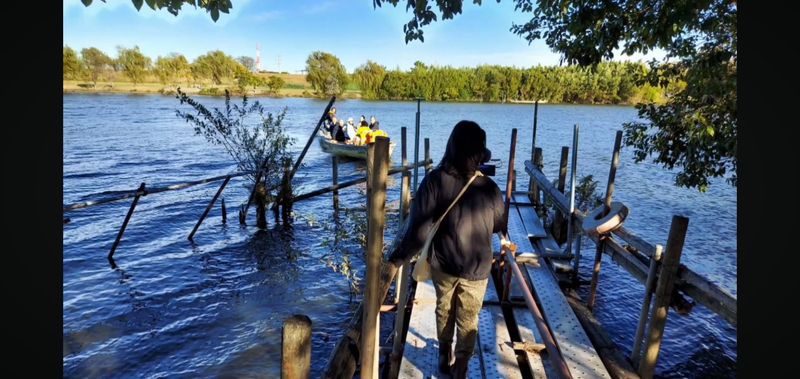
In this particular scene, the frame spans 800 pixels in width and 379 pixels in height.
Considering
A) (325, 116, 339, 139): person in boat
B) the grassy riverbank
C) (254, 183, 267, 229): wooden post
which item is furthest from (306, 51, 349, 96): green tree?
(254, 183, 267, 229): wooden post

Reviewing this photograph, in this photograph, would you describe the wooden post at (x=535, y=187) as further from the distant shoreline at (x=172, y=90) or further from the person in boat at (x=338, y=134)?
the distant shoreline at (x=172, y=90)

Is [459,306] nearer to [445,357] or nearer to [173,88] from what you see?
[445,357]

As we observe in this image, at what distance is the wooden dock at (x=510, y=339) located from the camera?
13.1ft

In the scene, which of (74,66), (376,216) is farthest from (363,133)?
(74,66)

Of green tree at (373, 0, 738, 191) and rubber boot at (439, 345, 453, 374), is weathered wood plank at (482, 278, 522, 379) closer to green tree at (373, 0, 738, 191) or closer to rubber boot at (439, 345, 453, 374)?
rubber boot at (439, 345, 453, 374)

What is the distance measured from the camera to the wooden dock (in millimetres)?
4008

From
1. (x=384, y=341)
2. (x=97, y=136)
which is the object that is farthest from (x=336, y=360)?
(x=97, y=136)

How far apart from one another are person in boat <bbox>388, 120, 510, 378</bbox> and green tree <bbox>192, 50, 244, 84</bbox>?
9481 cm

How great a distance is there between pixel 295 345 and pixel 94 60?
10388cm

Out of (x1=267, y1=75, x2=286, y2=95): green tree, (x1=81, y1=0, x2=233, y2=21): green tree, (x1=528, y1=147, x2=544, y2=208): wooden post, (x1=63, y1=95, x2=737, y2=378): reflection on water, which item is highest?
(x1=267, y1=75, x2=286, y2=95): green tree

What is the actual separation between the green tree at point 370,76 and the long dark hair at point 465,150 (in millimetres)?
87313

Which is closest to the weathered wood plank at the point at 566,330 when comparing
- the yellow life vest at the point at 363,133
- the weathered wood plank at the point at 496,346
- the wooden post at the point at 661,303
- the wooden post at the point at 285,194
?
the wooden post at the point at 661,303

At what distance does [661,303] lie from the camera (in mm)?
3918
